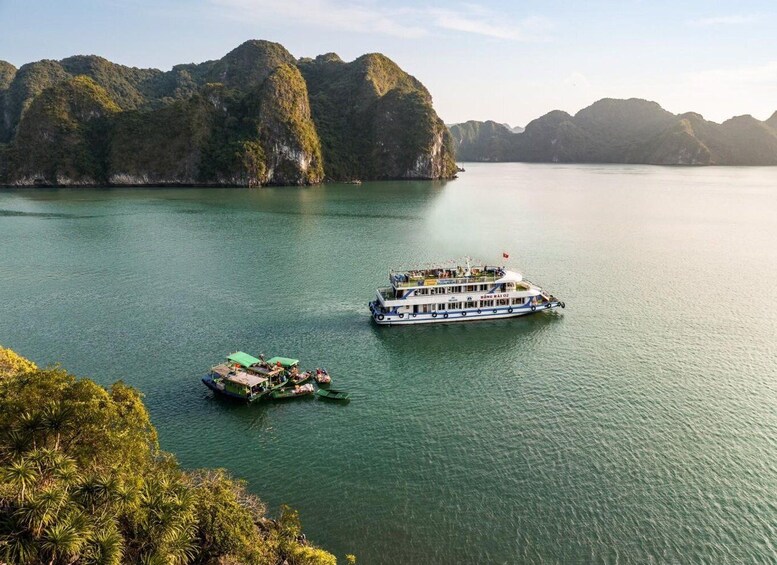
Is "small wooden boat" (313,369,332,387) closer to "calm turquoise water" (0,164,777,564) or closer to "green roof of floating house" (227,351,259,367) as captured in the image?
"calm turquoise water" (0,164,777,564)

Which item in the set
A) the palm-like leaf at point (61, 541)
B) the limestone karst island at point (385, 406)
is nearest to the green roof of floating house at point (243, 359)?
the limestone karst island at point (385, 406)

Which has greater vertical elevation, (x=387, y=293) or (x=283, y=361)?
(x=387, y=293)

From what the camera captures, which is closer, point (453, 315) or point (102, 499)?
point (102, 499)

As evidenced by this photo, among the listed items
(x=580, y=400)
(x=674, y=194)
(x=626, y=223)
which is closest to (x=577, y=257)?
(x=626, y=223)

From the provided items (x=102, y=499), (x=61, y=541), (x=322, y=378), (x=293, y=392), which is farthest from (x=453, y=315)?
(x=61, y=541)

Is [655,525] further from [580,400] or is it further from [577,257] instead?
[577,257]

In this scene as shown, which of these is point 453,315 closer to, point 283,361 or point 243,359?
point 283,361

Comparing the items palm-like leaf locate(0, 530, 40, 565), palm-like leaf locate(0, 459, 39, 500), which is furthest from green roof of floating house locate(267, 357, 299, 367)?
palm-like leaf locate(0, 530, 40, 565)
